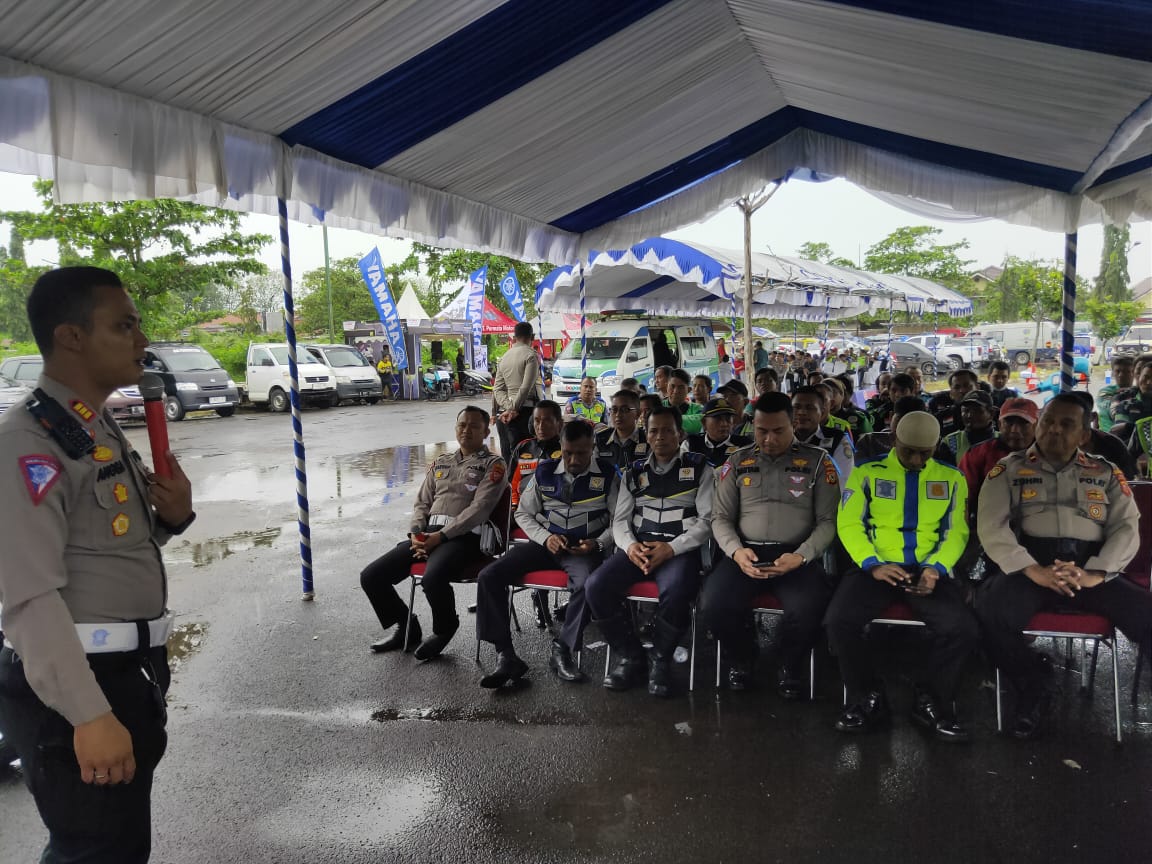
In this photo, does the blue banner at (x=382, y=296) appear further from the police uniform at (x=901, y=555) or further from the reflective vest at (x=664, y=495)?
the police uniform at (x=901, y=555)

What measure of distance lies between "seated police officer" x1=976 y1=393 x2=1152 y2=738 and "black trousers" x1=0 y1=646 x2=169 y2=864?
3.48m

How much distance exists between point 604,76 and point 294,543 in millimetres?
5011

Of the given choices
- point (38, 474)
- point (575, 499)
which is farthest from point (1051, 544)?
point (38, 474)

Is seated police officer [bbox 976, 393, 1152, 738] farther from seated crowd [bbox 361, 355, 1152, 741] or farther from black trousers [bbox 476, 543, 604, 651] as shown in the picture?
black trousers [bbox 476, 543, 604, 651]

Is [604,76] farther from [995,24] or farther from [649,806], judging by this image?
[649,806]

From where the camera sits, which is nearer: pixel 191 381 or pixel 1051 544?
pixel 1051 544

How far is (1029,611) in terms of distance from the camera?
340 cm

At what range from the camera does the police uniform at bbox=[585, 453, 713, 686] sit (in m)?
3.96

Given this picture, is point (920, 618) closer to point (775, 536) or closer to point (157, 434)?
point (775, 536)

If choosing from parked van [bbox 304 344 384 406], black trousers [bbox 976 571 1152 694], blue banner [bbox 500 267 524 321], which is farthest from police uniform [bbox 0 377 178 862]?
parked van [bbox 304 344 384 406]

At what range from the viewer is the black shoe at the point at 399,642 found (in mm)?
4492

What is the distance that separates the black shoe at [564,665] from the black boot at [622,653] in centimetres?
17

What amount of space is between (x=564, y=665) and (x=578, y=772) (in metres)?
0.96

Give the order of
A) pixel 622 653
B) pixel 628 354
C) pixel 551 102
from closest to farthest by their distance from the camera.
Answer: pixel 622 653, pixel 551 102, pixel 628 354
